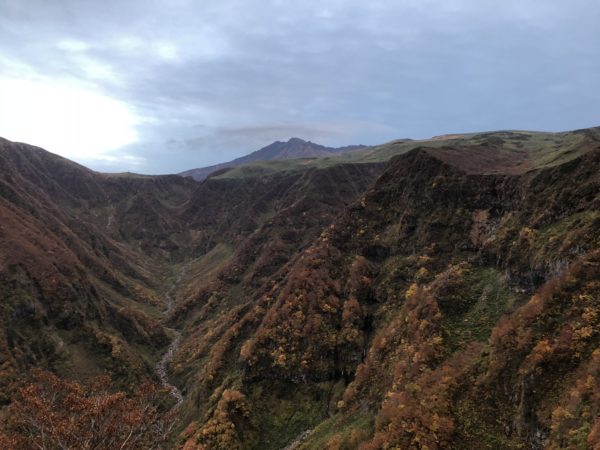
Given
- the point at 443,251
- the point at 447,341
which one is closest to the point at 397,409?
the point at 447,341

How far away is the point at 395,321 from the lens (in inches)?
2489

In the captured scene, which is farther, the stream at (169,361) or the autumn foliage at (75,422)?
the stream at (169,361)

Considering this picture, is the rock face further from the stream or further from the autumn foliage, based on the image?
the autumn foliage

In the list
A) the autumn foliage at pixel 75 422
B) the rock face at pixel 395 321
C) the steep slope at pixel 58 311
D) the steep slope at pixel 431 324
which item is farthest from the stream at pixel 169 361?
the autumn foliage at pixel 75 422

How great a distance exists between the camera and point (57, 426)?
29562 mm

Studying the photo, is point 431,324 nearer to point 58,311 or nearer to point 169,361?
point 169,361

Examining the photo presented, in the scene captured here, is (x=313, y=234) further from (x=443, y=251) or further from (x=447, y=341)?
(x=447, y=341)

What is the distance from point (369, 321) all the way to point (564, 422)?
44454 millimetres

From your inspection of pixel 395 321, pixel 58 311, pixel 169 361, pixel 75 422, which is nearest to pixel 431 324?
pixel 395 321

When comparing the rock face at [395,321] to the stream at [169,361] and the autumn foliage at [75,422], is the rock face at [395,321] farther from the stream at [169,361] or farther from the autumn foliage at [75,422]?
the autumn foliage at [75,422]

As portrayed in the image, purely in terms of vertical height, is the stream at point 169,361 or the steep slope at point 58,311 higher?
the steep slope at point 58,311

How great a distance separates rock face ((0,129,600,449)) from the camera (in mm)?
36531

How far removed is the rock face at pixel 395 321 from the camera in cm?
3653

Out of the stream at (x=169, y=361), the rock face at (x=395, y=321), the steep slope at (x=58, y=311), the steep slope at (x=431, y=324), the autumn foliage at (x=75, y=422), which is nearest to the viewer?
the autumn foliage at (x=75, y=422)
